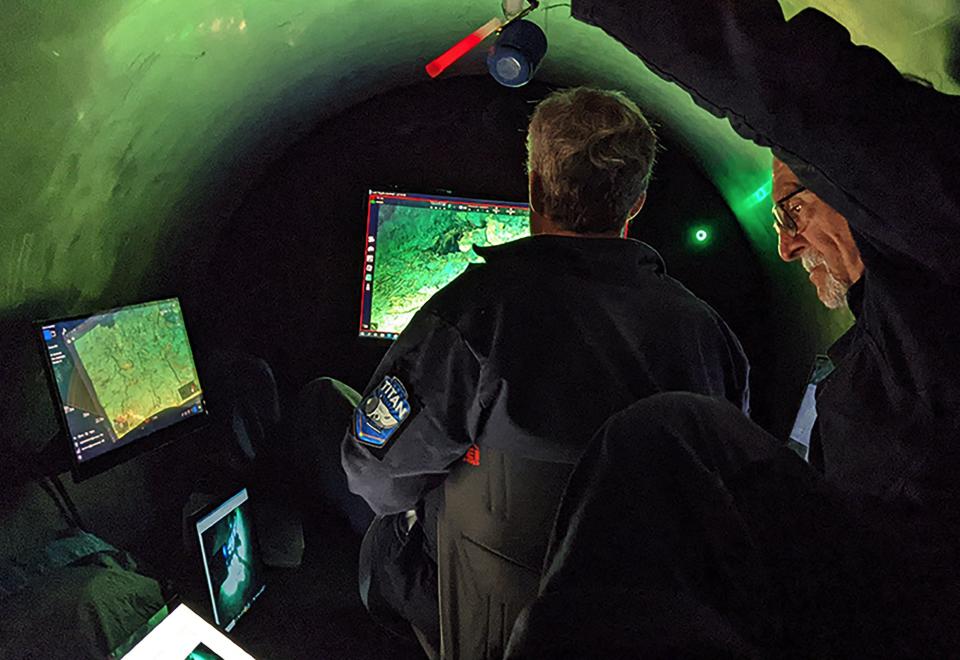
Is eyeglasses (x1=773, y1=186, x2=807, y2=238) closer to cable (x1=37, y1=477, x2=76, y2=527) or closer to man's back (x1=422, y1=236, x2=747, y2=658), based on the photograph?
man's back (x1=422, y1=236, x2=747, y2=658)

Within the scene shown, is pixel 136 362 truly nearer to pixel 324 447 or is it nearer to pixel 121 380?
pixel 121 380

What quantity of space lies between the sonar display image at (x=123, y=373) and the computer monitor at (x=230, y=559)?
358 mm

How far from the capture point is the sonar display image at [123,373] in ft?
6.39

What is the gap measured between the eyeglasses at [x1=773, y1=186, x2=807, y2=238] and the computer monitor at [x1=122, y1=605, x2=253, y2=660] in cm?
144

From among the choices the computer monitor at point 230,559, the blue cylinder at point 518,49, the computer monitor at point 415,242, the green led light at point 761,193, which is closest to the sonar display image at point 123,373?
the computer monitor at point 230,559

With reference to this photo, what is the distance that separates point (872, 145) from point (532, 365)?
1.01 meters

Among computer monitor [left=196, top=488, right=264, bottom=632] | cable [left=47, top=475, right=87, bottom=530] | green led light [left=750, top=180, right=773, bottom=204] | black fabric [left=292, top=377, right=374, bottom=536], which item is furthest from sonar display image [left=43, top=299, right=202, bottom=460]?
green led light [left=750, top=180, right=773, bottom=204]

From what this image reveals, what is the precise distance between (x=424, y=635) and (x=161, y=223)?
177 cm

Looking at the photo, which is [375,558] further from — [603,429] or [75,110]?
[603,429]

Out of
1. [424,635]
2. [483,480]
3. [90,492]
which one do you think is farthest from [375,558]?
[90,492]

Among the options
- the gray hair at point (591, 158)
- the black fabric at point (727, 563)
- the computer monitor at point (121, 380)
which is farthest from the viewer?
the computer monitor at point (121, 380)

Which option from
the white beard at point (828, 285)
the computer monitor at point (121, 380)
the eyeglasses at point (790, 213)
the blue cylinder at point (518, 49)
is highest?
the blue cylinder at point (518, 49)

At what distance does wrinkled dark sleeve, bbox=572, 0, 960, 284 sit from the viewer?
20.2 inches

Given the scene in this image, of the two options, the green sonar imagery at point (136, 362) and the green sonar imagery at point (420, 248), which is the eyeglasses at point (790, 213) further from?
→ the green sonar imagery at point (420, 248)
